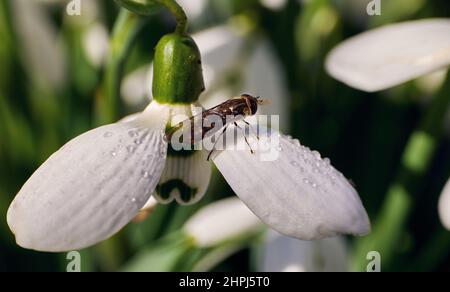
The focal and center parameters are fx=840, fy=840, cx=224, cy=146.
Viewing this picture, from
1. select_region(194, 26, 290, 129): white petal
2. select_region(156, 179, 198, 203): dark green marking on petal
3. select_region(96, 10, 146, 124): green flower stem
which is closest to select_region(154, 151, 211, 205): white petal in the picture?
select_region(156, 179, 198, 203): dark green marking on petal

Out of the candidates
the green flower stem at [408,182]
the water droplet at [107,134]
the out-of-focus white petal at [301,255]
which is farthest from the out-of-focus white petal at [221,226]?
the water droplet at [107,134]

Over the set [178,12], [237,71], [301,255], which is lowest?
[301,255]

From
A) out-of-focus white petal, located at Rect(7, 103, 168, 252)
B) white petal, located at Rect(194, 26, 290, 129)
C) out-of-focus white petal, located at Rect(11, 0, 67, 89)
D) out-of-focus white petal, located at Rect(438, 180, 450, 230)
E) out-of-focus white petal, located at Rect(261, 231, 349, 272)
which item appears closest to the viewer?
out-of-focus white petal, located at Rect(7, 103, 168, 252)

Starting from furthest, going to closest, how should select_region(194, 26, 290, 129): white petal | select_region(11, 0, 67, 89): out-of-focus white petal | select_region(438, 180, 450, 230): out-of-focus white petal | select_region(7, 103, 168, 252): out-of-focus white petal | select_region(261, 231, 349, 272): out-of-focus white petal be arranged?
select_region(11, 0, 67, 89): out-of-focus white petal
select_region(194, 26, 290, 129): white petal
select_region(261, 231, 349, 272): out-of-focus white petal
select_region(438, 180, 450, 230): out-of-focus white petal
select_region(7, 103, 168, 252): out-of-focus white petal

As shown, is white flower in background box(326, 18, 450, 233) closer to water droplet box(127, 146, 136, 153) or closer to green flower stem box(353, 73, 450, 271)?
green flower stem box(353, 73, 450, 271)

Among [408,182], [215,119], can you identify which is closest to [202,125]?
[215,119]

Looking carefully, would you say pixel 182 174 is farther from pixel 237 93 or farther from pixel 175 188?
pixel 237 93

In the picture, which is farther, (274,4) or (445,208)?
(274,4)
